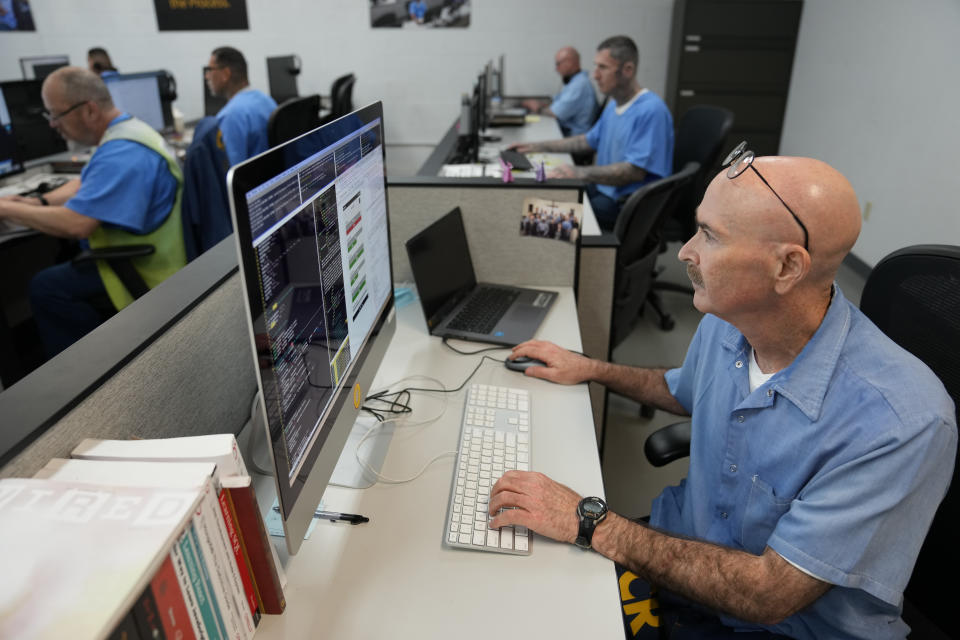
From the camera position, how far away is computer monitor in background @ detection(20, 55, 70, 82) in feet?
13.7

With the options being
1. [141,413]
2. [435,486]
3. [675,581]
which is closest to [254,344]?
[141,413]

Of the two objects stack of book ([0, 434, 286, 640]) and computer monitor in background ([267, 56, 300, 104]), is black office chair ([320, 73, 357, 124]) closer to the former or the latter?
computer monitor in background ([267, 56, 300, 104])

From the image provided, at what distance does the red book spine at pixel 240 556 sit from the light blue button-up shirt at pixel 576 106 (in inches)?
183

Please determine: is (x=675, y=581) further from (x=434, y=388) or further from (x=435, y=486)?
(x=434, y=388)

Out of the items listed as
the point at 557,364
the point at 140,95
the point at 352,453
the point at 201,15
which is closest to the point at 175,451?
the point at 352,453

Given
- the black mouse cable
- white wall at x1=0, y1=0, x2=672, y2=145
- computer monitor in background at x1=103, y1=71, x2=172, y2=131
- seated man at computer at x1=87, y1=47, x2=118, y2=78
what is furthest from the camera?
white wall at x1=0, y1=0, x2=672, y2=145

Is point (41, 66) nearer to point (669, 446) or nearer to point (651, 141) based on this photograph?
point (651, 141)

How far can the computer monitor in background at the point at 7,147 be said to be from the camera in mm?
3047

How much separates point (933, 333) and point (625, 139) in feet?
7.98

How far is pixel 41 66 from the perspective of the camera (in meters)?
4.20

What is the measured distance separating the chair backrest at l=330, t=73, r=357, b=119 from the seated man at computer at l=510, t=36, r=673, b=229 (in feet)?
6.73

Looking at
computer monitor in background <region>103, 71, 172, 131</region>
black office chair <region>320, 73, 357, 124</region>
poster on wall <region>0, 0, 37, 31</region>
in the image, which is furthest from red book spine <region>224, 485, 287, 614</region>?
poster on wall <region>0, 0, 37, 31</region>

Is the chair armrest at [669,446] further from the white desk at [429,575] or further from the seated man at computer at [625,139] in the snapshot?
the seated man at computer at [625,139]

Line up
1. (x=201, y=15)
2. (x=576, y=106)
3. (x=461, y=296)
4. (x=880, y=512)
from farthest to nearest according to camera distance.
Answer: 1. (x=201, y=15)
2. (x=576, y=106)
3. (x=461, y=296)
4. (x=880, y=512)
